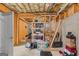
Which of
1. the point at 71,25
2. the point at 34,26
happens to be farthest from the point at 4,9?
the point at 71,25

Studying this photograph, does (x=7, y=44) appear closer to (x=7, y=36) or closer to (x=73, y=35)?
(x=7, y=36)

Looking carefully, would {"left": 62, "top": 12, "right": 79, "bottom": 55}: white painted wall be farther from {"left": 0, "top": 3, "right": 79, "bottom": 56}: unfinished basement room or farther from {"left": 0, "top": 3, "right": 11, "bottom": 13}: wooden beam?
{"left": 0, "top": 3, "right": 11, "bottom": 13}: wooden beam

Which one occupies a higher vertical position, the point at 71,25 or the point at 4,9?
the point at 4,9

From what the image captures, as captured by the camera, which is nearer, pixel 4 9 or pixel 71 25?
pixel 4 9

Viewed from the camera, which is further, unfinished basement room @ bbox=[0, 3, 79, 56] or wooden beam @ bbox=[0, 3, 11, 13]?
unfinished basement room @ bbox=[0, 3, 79, 56]

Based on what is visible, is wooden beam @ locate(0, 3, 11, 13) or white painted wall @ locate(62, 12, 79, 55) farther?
white painted wall @ locate(62, 12, 79, 55)

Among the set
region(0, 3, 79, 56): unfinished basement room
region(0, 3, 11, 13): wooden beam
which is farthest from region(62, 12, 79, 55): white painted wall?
region(0, 3, 11, 13): wooden beam

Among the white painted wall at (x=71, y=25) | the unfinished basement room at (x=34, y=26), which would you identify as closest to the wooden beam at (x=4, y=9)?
the unfinished basement room at (x=34, y=26)

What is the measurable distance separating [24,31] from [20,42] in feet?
0.69

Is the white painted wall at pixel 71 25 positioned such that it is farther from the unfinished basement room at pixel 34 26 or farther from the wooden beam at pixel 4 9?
the wooden beam at pixel 4 9

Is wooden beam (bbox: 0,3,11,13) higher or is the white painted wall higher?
wooden beam (bbox: 0,3,11,13)

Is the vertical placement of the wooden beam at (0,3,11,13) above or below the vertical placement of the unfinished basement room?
above

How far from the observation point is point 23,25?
9.16 feet

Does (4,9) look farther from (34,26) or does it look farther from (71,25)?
(71,25)
